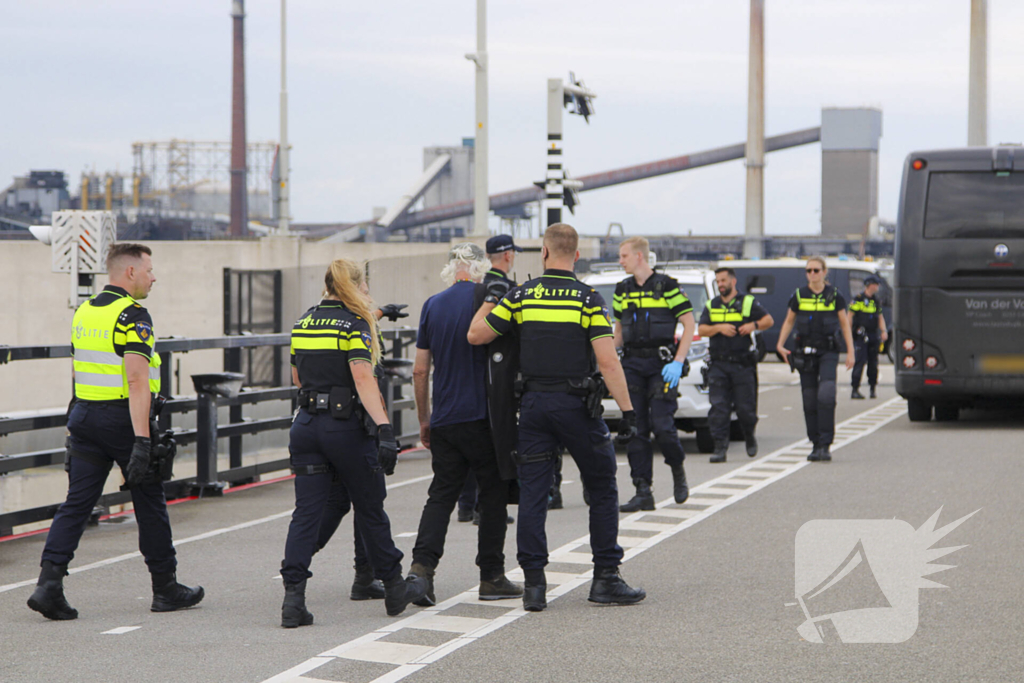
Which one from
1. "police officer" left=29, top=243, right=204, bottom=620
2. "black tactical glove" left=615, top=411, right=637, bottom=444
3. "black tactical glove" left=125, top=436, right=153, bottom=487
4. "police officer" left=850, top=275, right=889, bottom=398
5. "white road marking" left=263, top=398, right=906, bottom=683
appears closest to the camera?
"white road marking" left=263, top=398, right=906, bottom=683

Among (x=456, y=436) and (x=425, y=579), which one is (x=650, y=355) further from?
(x=425, y=579)

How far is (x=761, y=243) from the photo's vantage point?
275 feet

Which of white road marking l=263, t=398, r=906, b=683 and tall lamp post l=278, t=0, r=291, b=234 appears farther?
tall lamp post l=278, t=0, r=291, b=234

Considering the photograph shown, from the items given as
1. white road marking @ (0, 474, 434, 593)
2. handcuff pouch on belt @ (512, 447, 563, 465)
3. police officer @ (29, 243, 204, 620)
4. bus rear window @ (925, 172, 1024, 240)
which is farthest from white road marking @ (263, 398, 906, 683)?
bus rear window @ (925, 172, 1024, 240)

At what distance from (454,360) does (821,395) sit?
696cm

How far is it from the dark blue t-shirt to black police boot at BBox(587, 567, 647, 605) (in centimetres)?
100

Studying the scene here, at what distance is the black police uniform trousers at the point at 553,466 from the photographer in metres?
6.53

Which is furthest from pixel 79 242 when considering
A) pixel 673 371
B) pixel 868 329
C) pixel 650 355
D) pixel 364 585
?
pixel 868 329

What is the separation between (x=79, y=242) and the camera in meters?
12.9

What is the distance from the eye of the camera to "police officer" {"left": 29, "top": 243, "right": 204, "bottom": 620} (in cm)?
652

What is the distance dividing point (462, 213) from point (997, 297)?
74.6 metres

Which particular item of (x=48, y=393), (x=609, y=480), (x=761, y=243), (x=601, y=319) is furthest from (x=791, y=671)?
(x=761, y=243)

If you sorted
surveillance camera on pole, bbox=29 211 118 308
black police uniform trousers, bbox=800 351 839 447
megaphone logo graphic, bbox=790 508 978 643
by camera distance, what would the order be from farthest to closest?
black police uniform trousers, bbox=800 351 839 447 < surveillance camera on pole, bbox=29 211 118 308 < megaphone logo graphic, bbox=790 508 978 643

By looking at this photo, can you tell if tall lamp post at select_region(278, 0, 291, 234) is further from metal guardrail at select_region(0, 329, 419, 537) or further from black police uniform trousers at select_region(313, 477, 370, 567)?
black police uniform trousers at select_region(313, 477, 370, 567)
